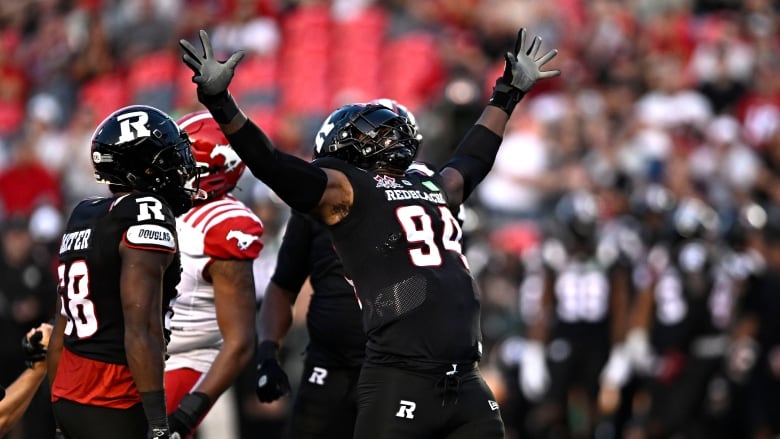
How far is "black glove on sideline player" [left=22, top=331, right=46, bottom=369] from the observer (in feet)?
19.2

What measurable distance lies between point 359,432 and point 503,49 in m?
10.2

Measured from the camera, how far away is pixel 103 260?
529 centimetres

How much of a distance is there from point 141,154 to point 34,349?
1.02 metres

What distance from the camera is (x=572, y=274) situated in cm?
1255

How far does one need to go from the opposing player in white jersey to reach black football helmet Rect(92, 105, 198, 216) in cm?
65

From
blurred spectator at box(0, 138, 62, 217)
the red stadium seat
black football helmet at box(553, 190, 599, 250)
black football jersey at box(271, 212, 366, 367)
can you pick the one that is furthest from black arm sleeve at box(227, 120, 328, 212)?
the red stadium seat

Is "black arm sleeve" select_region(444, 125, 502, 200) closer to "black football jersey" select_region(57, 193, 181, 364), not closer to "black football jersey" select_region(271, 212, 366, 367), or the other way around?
"black football jersey" select_region(271, 212, 366, 367)

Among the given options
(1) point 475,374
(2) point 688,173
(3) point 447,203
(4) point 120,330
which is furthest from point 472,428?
(2) point 688,173

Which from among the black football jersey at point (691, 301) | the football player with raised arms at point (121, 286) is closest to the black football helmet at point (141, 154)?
the football player with raised arms at point (121, 286)

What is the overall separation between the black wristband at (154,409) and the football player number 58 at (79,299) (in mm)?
359

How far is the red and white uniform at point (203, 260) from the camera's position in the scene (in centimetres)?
624

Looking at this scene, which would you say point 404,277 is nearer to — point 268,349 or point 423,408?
point 423,408

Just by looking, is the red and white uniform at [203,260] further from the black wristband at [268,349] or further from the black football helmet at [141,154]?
the black football helmet at [141,154]

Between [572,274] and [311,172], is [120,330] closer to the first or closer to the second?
[311,172]
